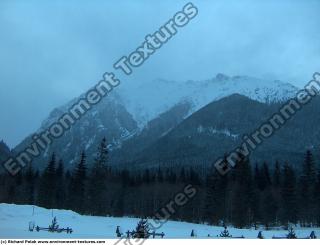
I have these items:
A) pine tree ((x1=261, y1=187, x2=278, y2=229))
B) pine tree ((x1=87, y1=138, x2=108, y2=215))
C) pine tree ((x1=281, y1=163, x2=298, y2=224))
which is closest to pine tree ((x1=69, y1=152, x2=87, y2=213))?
pine tree ((x1=87, y1=138, x2=108, y2=215))

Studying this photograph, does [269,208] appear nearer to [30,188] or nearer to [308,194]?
[308,194]

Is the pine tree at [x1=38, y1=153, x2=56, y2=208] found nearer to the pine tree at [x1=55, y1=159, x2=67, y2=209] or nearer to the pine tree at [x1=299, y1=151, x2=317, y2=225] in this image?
the pine tree at [x1=55, y1=159, x2=67, y2=209]

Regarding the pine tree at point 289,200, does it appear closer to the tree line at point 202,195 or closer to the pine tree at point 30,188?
the tree line at point 202,195

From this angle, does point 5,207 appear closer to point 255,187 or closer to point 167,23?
point 167,23

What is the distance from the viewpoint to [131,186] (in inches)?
3725

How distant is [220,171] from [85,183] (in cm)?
2221

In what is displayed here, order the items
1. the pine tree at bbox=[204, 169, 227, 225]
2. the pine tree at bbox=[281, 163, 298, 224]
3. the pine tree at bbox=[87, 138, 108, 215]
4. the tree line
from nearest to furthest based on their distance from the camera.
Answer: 1. the pine tree at bbox=[281, 163, 298, 224]
2. the tree line
3. the pine tree at bbox=[204, 169, 227, 225]
4. the pine tree at bbox=[87, 138, 108, 215]

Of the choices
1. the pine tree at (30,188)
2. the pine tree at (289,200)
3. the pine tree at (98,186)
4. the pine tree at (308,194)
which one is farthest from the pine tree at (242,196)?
the pine tree at (30,188)

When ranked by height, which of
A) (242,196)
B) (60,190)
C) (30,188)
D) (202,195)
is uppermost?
(30,188)

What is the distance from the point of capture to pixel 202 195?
268ft

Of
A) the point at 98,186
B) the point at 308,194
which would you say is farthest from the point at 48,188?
the point at 308,194

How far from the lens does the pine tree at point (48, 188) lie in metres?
80.2

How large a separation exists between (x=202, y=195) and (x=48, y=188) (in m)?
25.4

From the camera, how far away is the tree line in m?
72.8
